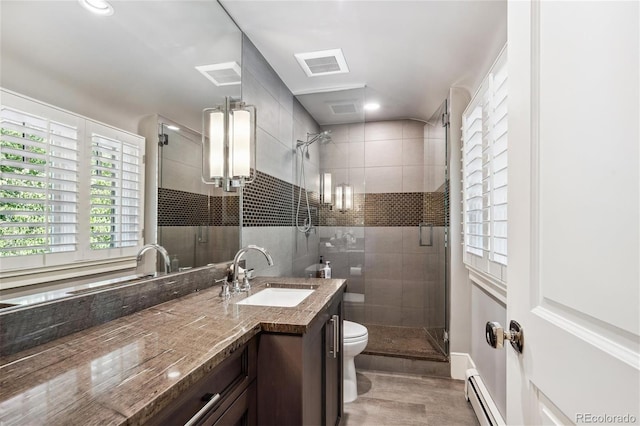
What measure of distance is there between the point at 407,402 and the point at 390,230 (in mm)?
1703

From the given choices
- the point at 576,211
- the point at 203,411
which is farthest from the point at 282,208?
the point at 576,211

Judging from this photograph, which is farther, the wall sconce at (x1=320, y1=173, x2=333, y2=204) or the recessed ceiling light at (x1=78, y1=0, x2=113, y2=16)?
the wall sconce at (x1=320, y1=173, x2=333, y2=204)

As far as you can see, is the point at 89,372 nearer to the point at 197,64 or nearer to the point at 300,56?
the point at 197,64

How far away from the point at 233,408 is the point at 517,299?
0.86 meters

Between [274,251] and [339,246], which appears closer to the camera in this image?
[274,251]

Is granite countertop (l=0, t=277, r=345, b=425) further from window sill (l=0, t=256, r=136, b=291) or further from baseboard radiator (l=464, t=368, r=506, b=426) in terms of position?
baseboard radiator (l=464, t=368, r=506, b=426)

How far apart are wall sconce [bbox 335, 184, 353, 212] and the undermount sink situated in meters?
1.34

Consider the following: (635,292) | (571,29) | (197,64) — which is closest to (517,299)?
(635,292)

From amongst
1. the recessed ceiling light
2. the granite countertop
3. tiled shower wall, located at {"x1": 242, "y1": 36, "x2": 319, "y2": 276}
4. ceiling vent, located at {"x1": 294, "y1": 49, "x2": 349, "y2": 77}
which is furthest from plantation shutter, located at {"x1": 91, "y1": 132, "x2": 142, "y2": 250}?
ceiling vent, located at {"x1": 294, "y1": 49, "x2": 349, "y2": 77}

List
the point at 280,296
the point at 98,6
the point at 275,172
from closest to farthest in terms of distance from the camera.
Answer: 1. the point at 98,6
2. the point at 280,296
3. the point at 275,172

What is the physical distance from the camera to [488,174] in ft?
5.99

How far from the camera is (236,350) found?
1.00 metres

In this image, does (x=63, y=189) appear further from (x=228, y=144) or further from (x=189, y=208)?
(x=228, y=144)

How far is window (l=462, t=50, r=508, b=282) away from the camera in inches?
63.9
